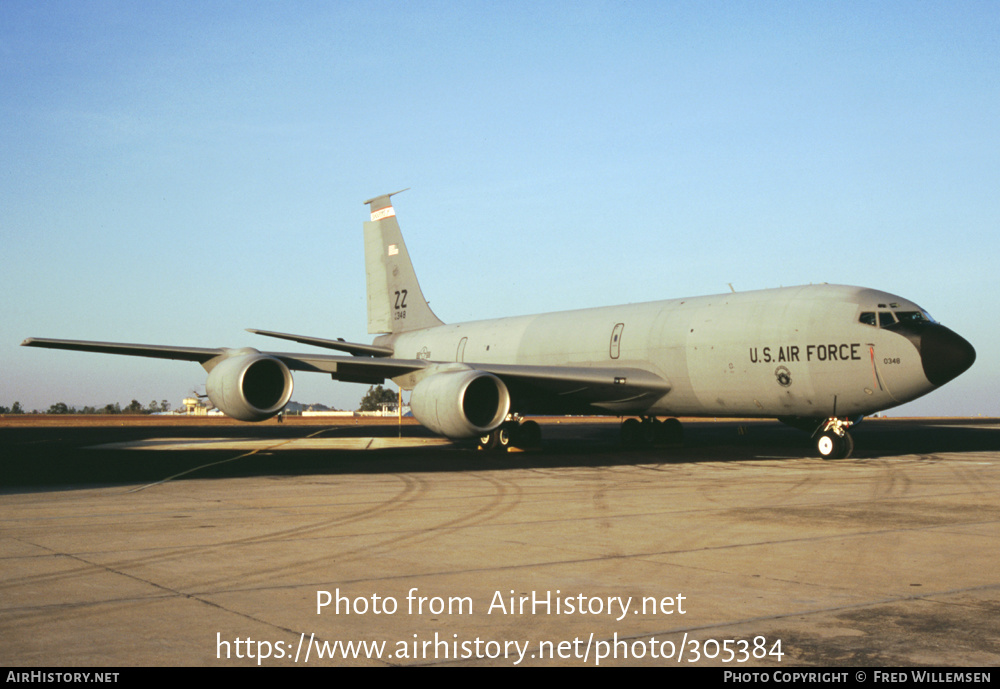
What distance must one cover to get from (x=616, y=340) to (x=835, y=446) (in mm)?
6863

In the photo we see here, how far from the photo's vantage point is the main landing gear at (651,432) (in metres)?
26.8

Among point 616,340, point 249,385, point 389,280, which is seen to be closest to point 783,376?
point 616,340

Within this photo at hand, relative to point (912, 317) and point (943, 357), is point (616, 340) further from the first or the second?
point (943, 357)

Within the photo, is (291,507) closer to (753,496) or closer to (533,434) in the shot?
(753,496)

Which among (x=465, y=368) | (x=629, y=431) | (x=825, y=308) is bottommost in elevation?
(x=629, y=431)

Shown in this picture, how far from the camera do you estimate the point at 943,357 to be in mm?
18281

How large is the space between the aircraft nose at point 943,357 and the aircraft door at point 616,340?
8243mm

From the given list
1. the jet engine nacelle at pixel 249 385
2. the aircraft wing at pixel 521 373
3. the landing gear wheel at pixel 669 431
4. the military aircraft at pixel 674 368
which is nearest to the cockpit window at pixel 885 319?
the military aircraft at pixel 674 368

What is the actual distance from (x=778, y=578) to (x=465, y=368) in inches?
571

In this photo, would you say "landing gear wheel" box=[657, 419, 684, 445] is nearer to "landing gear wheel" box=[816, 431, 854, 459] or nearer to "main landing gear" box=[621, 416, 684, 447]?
"main landing gear" box=[621, 416, 684, 447]

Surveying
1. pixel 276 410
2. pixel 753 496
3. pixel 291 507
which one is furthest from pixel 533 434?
pixel 291 507

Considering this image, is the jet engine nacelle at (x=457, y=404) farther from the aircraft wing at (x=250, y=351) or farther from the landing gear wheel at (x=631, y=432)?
the landing gear wheel at (x=631, y=432)

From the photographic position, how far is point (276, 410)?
19.3m

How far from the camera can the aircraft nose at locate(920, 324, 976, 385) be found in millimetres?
18297
